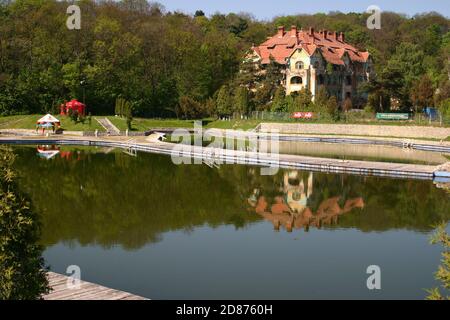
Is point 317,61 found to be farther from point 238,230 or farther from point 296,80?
point 238,230

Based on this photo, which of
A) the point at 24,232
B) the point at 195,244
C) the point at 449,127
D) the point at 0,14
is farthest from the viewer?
the point at 0,14

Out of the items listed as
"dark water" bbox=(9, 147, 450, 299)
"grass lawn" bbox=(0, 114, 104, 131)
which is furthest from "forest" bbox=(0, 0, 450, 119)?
"dark water" bbox=(9, 147, 450, 299)

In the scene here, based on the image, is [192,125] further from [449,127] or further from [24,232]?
[24,232]

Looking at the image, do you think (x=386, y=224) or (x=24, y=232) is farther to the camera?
(x=386, y=224)

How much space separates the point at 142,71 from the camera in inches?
2370

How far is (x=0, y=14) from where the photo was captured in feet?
198

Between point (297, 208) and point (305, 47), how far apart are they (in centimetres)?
3978

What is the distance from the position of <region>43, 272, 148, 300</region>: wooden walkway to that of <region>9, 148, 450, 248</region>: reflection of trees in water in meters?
4.25

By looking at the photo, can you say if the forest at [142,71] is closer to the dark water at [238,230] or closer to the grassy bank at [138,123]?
the grassy bank at [138,123]

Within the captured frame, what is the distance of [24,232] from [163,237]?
8.32 metres

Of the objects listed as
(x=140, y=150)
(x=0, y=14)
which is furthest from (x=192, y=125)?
(x=0, y=14)

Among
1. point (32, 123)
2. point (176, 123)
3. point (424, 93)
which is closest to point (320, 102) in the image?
point (424, 93)

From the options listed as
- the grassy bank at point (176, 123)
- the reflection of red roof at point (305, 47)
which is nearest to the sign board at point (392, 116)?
the grassy bank at point (176, 123)

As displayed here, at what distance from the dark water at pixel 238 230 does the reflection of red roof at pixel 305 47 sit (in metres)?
33.0
